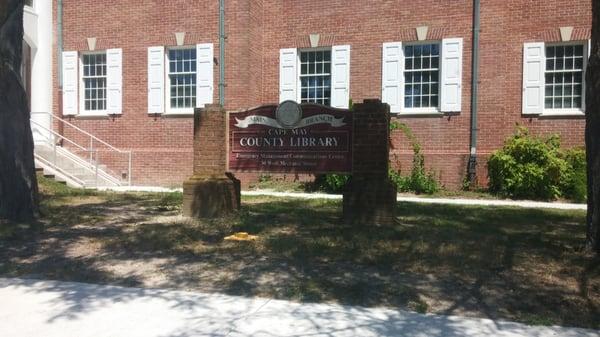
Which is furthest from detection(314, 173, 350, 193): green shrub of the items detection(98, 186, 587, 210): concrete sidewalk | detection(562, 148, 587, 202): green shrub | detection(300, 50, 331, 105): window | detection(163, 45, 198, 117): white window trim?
detection(562, 148, 587, 202): green shrub

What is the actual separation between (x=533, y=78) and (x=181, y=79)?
32.6 ft

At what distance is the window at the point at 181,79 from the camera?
17156mm

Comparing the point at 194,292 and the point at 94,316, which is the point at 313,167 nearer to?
the point at 194,292

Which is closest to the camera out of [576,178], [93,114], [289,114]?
[289,114]

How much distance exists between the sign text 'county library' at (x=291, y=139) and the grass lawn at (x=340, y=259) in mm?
938

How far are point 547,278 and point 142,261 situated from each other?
4490 millimetres

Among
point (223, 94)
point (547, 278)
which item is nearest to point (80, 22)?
point (223, 94)

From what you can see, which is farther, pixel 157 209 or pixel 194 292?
pixel 157 209

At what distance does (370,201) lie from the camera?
8.90 meters

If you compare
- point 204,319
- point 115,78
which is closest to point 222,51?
point 115,78

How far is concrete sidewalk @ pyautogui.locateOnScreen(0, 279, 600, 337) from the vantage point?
4508 millimetres

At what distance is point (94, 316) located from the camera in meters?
4.87

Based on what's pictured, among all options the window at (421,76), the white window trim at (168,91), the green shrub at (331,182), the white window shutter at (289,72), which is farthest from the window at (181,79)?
the window at (421,76)

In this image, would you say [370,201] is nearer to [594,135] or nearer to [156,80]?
[594,135]
